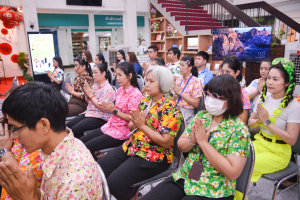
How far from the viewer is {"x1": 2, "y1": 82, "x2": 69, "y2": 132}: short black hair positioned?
38.0 inches

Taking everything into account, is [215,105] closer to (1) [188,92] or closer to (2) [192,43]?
(1) [188,92]

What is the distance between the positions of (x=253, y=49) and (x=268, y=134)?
375 centimetres

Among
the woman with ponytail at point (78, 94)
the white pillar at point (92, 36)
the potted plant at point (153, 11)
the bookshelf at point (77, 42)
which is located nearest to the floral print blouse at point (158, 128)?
the woman with ponytail at point (78, 94)

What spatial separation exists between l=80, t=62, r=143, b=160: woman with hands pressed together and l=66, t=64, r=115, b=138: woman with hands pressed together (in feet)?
1.04

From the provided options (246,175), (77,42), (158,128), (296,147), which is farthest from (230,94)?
(77,42)

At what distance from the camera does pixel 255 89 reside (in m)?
2.83

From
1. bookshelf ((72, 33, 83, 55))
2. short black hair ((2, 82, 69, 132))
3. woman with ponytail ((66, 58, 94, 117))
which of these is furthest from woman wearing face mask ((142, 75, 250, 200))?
bookshelf ((72, 33, 83, 55))

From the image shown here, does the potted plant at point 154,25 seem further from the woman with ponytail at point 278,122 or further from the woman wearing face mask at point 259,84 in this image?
the woman with ponytail at point 278,122

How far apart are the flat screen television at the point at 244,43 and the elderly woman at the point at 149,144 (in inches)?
153

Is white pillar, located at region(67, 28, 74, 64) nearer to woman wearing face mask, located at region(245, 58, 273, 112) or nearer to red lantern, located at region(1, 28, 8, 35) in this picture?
red lantern, located at region(1, 28, 8, 35)

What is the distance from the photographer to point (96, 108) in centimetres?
293

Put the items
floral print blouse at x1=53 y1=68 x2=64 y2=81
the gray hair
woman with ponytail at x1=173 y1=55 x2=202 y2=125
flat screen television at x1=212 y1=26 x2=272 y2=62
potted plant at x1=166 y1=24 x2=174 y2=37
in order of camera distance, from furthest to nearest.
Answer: potted plant at x1=166 y1=24 x2=174 y2=37 → floral print blouse at x1=53 y1=68 x2=64 y2=81 → flat screen television at x1=212 y1=26 x2=272 y2=62 → woman with ponytail at x1=173 y1=55 x2=202 y2=125 → the gray hair

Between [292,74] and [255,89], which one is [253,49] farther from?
[292,74]

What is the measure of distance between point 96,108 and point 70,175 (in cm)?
203
